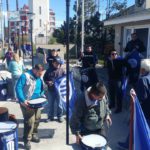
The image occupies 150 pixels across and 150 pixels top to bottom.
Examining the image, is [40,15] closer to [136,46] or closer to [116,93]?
[136,46]

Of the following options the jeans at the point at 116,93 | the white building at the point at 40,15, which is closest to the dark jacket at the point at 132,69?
the jeans at the point at 116,93

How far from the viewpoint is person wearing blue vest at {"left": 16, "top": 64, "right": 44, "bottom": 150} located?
5875 mm

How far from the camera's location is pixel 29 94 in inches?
240

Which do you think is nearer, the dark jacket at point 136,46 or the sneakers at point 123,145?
the sneakers at point 123,145

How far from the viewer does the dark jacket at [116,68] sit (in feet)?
26.8

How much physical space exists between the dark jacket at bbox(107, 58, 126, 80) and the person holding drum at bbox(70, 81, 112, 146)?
3.50 meters

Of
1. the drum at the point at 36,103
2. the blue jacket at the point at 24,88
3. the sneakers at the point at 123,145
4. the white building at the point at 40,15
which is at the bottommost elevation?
the sneakers at the point at 123,145

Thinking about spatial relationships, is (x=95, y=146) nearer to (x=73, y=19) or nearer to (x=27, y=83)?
(x=27, y=83)

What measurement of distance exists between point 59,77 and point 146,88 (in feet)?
9.57

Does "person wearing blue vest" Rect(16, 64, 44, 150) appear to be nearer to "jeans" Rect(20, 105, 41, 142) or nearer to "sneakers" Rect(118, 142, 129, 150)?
"jeans" Rect(20, 105, 41, 142)

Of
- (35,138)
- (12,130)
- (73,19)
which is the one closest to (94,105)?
(12,130)

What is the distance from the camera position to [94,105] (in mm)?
4516

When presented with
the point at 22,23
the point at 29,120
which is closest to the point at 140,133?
the point at 29,120

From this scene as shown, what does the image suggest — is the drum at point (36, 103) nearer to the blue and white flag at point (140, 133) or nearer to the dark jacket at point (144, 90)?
the dark jacket at point (144, 90)
